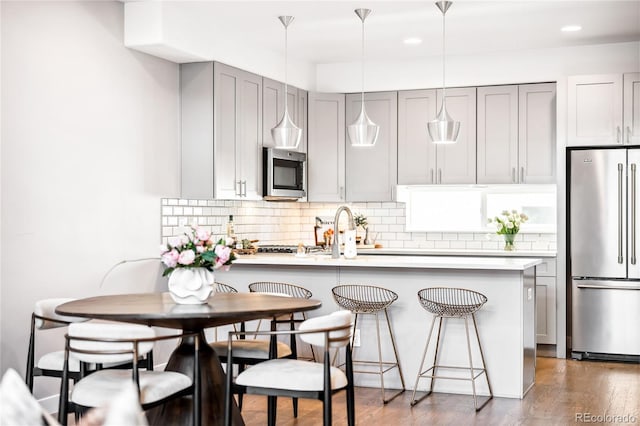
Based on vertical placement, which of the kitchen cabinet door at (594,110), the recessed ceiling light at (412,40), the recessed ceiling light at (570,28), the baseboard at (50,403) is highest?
the recessed ceiling light at (570,28)

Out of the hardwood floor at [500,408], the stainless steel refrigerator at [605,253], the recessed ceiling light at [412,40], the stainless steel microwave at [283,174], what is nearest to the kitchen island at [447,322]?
the hardwood floor at [500,408]

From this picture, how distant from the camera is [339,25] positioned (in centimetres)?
624

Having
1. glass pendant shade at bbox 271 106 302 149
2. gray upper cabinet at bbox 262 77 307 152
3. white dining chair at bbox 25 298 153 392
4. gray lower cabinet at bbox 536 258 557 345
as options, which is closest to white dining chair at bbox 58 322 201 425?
white dining chair at bbox 25 298 153 392

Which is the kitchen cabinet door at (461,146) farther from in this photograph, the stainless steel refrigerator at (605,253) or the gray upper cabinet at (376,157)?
the stainless steel refrigerator at (605,253)

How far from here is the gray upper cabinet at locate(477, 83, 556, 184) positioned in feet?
23.8

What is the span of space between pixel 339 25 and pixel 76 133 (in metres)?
2.26

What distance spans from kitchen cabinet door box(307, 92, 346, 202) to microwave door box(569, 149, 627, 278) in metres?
2.22

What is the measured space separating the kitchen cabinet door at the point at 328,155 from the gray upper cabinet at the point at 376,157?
0.24ft

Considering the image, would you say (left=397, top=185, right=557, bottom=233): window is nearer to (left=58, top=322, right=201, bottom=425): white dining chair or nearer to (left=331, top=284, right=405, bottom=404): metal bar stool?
(left=331, top=284, right=405, bottom=404): metal bar stool

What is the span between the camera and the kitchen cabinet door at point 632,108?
6719 mm

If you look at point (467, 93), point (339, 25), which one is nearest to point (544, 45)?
point (467, 93)

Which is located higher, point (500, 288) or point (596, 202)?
point (596, 202)

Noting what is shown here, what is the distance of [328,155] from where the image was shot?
786 cm

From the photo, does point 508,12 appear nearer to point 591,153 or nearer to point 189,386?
point 591,153
